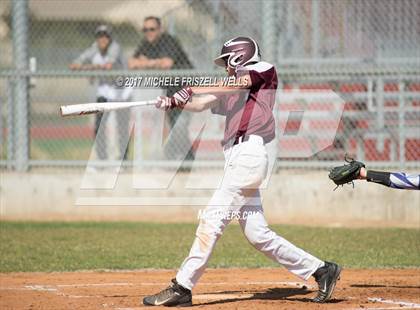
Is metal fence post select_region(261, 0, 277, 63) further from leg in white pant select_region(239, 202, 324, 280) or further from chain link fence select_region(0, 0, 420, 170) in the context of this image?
leg in white pant select_region(239, 202, 324, 280)

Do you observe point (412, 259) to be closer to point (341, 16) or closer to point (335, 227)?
point (335, 227)

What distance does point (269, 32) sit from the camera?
42.4 feet

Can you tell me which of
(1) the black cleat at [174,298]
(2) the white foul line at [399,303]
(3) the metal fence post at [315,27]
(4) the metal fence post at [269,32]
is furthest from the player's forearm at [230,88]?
(3) the metal fence post at [315,27]

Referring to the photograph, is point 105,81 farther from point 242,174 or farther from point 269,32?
point 242,174

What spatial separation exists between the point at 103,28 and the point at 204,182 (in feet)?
9.81

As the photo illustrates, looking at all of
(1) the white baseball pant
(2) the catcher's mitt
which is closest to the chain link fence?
(1) the white baseball pant

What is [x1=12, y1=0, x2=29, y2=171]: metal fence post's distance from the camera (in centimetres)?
1325

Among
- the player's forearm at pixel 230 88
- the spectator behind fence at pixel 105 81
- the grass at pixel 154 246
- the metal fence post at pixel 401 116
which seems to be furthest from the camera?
the spectator behind fence at pixel 105 81

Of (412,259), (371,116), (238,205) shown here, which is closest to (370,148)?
(371,116)

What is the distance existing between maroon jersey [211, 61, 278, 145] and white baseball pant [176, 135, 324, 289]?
9cm

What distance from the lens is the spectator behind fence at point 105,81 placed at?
A: 13.4 metres

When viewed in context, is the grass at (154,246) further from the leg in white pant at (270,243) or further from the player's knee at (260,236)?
the player's knee at (260,236)

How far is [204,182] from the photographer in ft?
42.4

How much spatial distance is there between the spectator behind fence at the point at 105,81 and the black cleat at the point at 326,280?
6.53 metres
